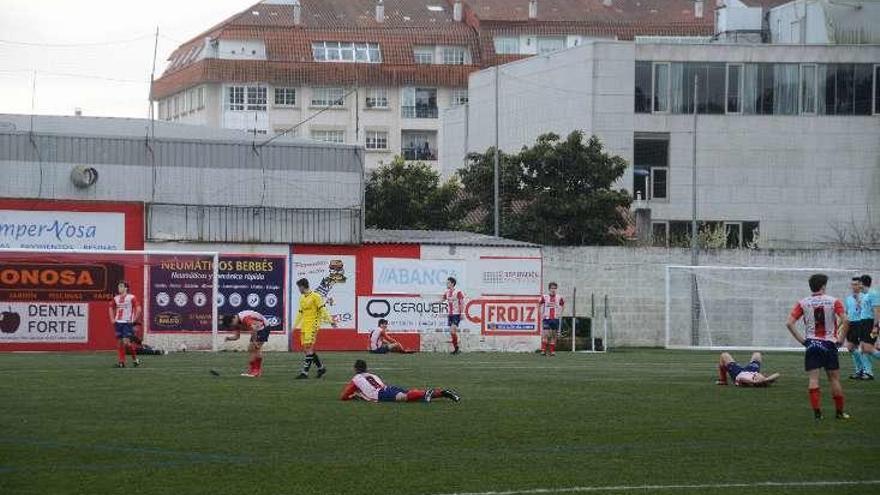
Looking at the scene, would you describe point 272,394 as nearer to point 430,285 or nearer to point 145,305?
point 145,305

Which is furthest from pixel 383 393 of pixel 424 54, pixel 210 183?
pixel 424 54

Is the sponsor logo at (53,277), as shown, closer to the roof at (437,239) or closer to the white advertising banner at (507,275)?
the roof at (437,239)

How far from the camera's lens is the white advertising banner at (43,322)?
42969mm

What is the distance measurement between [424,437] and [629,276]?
3702 cm

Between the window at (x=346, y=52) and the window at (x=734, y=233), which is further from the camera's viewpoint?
the window at (x=346, y=52)

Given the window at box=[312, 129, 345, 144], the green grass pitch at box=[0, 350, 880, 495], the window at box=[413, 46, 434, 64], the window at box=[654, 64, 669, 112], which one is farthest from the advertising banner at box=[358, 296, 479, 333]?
the window at box=[413, 46, 434, 64]

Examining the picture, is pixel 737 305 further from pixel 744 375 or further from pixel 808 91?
pixel 808 91

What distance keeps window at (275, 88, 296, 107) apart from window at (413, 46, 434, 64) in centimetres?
1001

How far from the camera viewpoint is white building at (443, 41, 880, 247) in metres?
76.4

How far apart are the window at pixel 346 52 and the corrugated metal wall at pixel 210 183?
71.8 metres

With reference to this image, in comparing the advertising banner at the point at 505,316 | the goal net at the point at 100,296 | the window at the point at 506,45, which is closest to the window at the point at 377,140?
the window at the point at 506,45

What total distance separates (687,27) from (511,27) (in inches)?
541

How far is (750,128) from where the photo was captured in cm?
7669

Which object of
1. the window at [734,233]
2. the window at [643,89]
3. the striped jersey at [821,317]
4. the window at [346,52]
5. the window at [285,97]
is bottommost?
the striped jersey at [821,317]
